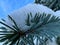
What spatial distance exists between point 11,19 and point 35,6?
0.18 ft

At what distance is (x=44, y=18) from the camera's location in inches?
9.1

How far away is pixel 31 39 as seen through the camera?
0.22 metres

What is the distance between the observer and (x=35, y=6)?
0.82ft

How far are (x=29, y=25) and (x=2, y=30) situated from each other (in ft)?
0.15

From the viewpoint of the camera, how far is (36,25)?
0.74 ft

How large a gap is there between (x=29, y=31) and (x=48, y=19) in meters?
0.04

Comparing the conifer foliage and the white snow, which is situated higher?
the white snow

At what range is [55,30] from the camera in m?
0.22

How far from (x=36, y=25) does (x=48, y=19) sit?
3 cm

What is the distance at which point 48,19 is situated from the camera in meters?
0.23

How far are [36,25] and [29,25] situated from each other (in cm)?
1

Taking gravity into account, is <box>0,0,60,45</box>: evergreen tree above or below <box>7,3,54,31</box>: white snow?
below

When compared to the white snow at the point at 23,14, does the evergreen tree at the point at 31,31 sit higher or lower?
lower

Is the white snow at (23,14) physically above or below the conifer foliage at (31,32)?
above
